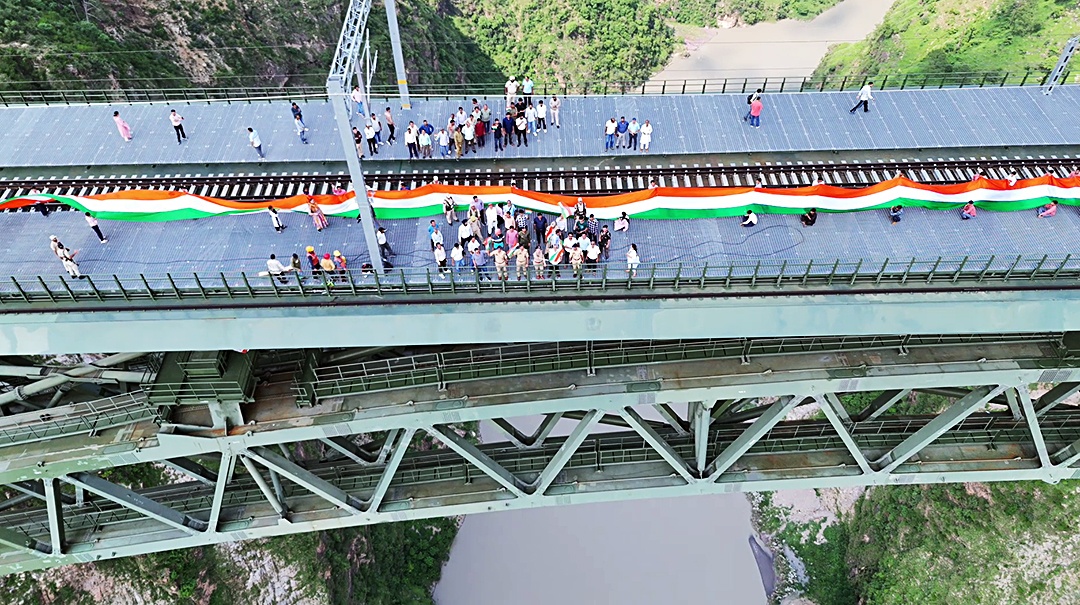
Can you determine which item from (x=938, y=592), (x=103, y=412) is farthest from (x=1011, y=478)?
(x=103, y=412)

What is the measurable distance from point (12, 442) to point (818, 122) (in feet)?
70.6

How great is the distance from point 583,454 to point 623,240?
5.49 meters

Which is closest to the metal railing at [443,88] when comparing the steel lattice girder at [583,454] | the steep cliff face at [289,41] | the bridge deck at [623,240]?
the steep cliff face at [289,41]

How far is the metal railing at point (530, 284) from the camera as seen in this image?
1275 centimetres

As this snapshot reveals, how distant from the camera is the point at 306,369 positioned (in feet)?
48.3

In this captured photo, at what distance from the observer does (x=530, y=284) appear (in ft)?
42.7

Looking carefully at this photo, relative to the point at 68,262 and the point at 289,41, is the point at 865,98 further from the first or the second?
the point at 289,41

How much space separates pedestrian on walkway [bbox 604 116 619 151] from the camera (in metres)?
18.1

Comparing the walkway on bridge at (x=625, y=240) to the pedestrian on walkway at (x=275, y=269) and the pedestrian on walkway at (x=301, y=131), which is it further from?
the pedestrian on walkway at (x=301, y=131)

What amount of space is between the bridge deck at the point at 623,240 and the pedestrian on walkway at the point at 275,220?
0.15 meters

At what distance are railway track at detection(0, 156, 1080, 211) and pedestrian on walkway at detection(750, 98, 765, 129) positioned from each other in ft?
6.78

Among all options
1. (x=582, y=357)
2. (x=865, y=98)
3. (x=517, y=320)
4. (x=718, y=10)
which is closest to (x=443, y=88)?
(x=865, y=98)

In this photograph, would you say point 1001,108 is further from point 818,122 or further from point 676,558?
point 676,558

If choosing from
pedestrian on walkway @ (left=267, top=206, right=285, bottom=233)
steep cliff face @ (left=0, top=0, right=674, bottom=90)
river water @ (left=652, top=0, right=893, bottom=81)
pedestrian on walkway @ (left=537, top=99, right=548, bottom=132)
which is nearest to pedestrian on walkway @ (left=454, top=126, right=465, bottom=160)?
pedestrian on walkway @ (left=537, top=99, right=548, bottom=132)
